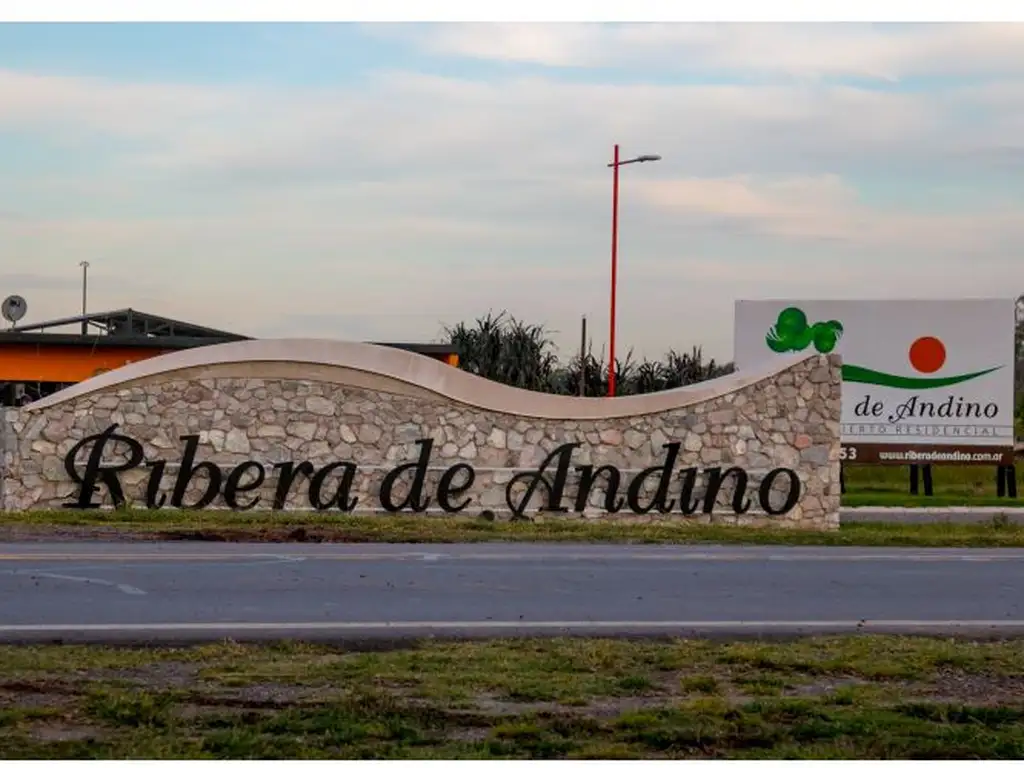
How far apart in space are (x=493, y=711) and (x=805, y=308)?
27.5 metres

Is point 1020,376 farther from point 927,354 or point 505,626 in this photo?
point 505,626

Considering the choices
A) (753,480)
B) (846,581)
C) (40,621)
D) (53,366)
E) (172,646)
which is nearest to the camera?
(172,646)

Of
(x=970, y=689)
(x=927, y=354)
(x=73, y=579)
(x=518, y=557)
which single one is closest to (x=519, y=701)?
(x=970, y=689)

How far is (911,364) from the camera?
1329 inches

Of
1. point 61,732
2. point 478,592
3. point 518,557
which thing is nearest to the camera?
point 61,732

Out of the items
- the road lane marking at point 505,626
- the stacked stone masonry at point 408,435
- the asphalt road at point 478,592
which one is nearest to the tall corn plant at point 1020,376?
the stacked stone masonry at point 408,435

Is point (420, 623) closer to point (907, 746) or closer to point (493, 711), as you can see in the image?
point (493, 711)

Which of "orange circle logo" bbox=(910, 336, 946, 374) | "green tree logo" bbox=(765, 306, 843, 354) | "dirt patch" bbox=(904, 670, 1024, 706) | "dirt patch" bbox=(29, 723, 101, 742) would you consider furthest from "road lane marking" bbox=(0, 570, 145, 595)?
"orange circle logo" bbox=(910, 336, 946, 374)

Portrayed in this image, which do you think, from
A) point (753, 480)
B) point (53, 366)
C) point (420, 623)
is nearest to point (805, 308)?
point (753, 480)

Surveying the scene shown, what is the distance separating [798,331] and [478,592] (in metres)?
22.8

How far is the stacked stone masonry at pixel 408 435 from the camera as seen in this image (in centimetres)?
2080

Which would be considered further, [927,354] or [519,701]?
[927,354]

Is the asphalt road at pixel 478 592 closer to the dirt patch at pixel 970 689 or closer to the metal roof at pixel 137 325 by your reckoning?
the dirt patch at pixel 970 689

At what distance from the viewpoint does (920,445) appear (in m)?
33.4
